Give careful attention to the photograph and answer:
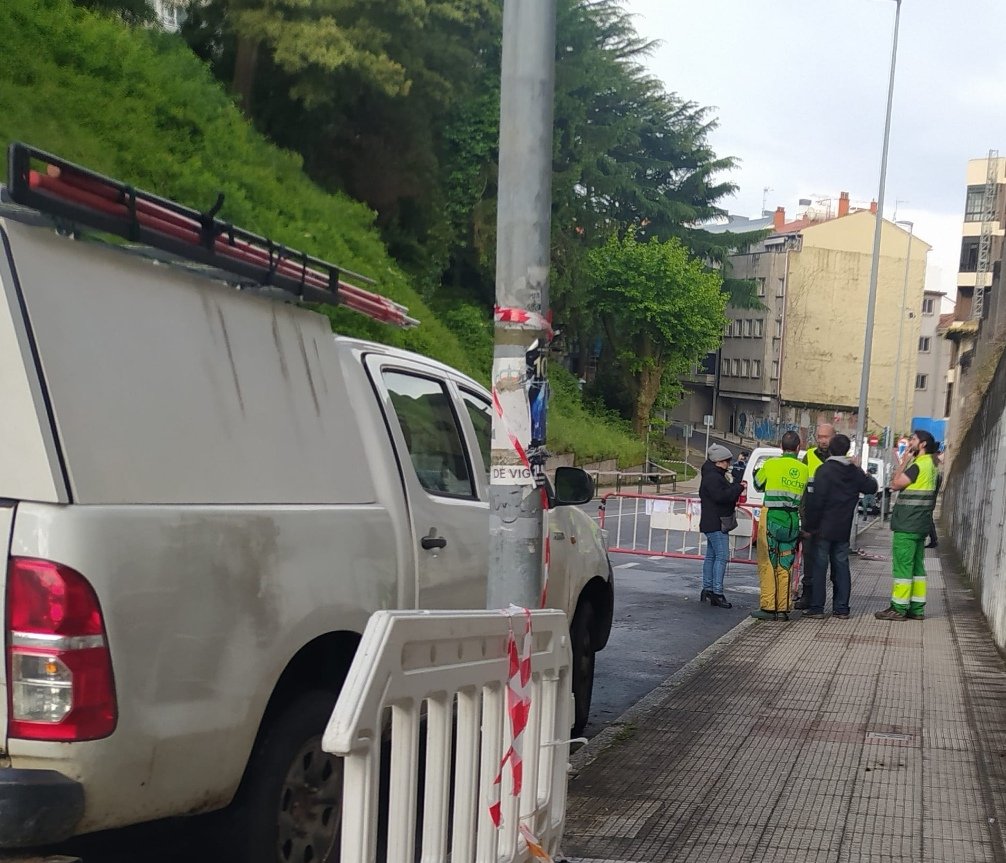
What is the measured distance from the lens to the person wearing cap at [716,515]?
13266mm

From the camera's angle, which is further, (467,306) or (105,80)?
(467,306)

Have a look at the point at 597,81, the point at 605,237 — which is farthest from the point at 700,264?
the point at 597,81

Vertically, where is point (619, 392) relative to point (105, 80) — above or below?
below

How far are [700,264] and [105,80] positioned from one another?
39.5m

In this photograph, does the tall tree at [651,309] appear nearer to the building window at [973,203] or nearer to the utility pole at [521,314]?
the building window at [973,203]

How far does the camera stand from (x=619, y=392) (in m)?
63.9

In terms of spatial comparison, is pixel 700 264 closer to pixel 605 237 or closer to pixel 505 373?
pixel 605 237

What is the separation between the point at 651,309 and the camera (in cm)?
5822

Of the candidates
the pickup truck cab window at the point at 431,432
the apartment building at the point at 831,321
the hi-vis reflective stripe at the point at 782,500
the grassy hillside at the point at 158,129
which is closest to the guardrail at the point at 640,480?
the grassy hillside at the point at 158,129

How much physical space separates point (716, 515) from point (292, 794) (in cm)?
980

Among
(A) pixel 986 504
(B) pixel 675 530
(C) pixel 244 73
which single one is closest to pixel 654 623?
(A) pixel 986 504

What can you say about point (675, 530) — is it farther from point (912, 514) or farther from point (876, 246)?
point (876, 246)

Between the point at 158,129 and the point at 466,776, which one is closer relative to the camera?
the point at 466,776

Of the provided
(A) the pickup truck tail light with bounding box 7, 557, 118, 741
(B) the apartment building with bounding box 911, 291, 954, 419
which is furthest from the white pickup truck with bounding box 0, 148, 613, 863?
(B) the apartment building with bounding box 911, 291, 954, 419
